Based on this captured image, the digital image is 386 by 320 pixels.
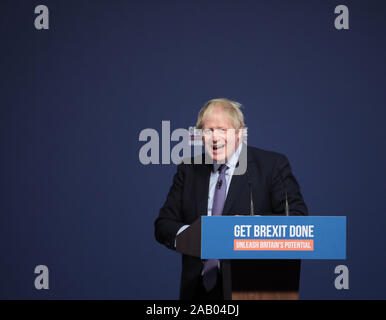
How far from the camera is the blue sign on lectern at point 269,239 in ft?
4.32

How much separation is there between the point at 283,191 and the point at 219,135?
40 centimetres

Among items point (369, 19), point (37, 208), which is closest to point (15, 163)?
point (37, 208)

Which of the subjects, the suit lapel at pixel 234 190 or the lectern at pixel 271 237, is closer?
the lectern at pixel 271 237

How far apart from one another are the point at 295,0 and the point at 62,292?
117 inches

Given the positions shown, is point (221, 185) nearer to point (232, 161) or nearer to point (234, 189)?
point (234, 189)

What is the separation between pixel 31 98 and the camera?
3609mm

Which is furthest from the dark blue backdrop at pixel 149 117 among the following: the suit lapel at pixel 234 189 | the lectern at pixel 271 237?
the lectern at pixel 271 237

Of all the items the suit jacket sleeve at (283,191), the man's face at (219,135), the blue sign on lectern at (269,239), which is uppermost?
the man's face at (219,135)

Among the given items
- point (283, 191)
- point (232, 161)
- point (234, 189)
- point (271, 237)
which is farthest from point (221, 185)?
point (271, 237)

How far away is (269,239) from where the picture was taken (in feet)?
4.32

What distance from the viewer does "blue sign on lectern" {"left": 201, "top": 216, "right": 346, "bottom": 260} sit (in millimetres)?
1315

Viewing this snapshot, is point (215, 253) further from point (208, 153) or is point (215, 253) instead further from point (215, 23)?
point (215, 23)

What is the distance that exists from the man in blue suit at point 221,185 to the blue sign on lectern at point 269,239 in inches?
22.2

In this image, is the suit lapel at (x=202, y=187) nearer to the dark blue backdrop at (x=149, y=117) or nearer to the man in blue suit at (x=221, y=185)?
the man in blue suit at (x=221, y=185)
